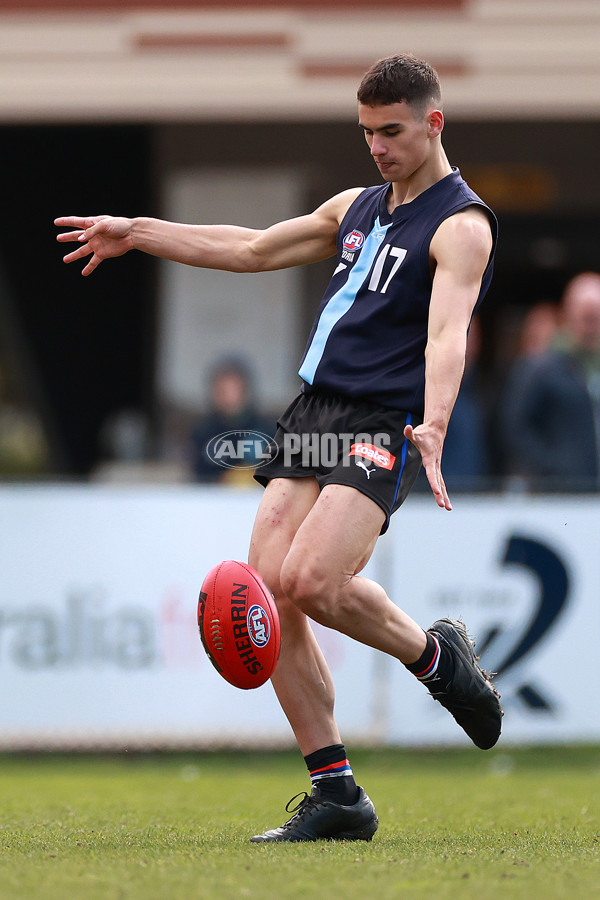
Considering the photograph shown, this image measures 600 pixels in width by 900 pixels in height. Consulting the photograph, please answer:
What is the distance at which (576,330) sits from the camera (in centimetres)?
855

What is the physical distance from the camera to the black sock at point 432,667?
4559 millimetres

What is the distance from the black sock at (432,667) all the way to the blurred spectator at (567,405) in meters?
3.88

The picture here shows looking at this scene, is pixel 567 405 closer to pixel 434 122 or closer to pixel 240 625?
pixel 434 122

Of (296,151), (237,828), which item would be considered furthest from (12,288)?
(237,828)

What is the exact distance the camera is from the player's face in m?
4.38

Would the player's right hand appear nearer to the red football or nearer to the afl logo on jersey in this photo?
the afl logo on jersey

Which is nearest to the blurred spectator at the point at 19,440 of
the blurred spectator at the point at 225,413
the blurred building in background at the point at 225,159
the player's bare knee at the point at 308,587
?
the blurred building in background at the point at 225,159

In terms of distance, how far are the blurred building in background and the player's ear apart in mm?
5692

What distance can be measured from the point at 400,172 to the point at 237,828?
8.00ft

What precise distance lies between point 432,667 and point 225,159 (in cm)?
858

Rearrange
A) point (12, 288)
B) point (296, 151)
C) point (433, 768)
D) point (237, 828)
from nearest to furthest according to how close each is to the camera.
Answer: point (237, 828) → point (433, 768) → point (296, 151) → point (12, 288)

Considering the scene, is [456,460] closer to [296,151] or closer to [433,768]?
[433,768]

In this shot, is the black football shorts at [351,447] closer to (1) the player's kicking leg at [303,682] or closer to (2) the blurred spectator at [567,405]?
(1) the player's kicking leg at [303,682]

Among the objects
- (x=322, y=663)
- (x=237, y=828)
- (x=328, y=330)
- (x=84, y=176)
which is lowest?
(x=237, y=828)
